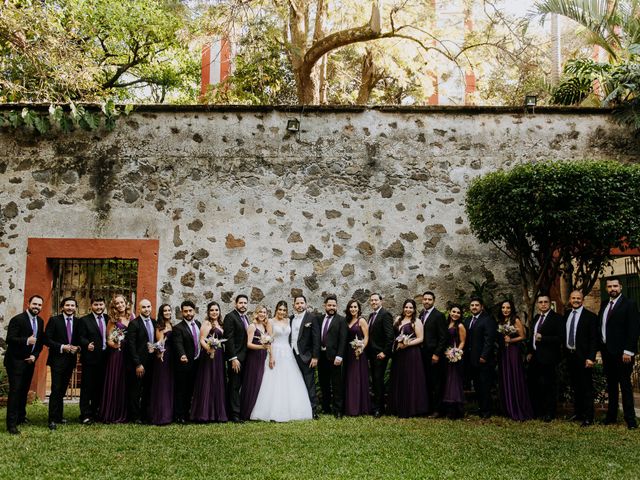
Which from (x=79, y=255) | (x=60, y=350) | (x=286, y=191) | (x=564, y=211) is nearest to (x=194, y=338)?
(x=60, y=350)

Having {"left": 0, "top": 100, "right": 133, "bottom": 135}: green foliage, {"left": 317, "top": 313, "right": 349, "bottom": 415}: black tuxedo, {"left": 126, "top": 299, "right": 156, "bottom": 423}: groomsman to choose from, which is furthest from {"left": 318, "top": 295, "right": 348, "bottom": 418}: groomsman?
{"left": 0, "top": 100, "right": 133, "bottom": 135}: green foliage

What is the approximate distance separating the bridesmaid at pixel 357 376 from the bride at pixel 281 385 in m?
0.59

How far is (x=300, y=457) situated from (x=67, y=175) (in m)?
6.39

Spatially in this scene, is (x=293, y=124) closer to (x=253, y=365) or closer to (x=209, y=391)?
(x=253, y=365)

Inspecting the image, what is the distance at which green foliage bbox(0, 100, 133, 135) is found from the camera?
1002 cm

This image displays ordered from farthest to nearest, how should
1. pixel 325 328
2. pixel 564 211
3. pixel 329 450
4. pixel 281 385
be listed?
pixel 325 328 < pixel 281 385 < pixel 564 211 < pixel 329 450

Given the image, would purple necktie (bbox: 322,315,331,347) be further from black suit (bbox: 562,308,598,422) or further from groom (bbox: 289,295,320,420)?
black suit (bbox: 562,308,598,422)

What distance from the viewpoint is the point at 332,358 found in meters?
8.84

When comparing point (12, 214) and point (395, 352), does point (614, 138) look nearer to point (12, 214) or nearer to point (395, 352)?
point (395, 352)

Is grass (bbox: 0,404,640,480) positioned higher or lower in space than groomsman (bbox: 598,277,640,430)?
lower

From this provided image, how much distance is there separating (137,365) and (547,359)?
5241 millimetres

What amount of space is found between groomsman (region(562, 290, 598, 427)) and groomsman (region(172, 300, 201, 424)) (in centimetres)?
480

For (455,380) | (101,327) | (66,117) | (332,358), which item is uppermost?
(66,117)

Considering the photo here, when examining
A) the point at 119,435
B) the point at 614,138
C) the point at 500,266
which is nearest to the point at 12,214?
the point at 119,435
